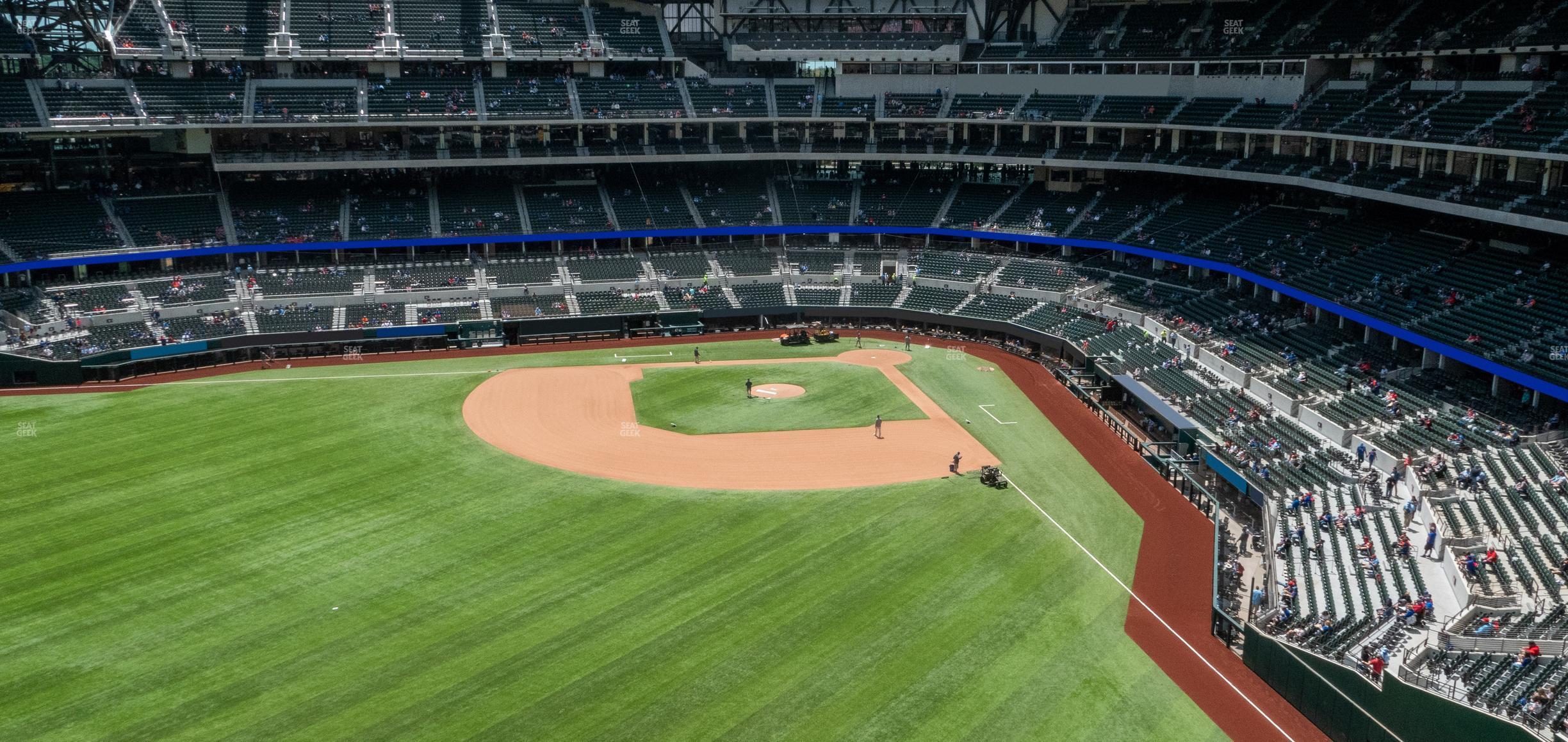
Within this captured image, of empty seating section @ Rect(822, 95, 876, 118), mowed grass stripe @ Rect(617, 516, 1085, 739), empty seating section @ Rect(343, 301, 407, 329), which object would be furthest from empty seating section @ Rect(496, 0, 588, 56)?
mowed grass stripe @ Rect(617, 516, 1085, 739)

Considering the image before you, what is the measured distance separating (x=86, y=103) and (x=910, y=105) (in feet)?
150

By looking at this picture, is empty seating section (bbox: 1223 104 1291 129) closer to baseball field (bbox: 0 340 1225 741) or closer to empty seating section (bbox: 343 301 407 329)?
baseball field (bbox: 0 340 1225 741)

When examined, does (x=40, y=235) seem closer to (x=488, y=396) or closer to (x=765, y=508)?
(x=488, y=396)

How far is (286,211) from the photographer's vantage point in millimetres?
62406

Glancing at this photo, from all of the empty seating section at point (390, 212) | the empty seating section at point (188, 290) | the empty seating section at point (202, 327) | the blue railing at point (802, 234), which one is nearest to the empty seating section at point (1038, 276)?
the blue railing at point (802, 234)

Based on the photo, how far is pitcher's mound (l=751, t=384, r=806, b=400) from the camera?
48.8 metres

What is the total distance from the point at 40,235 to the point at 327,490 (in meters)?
31.3

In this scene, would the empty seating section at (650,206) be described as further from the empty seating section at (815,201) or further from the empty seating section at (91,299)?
the empty seating section at (91,299)

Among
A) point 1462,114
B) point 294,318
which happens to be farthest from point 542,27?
point 1462,114

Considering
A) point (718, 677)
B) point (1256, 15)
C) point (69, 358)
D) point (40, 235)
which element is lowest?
point (718, 677)

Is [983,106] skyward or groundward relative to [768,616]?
skyward

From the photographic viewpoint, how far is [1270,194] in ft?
188

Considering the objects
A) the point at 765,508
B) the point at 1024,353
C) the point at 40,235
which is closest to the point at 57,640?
the point at 765,508

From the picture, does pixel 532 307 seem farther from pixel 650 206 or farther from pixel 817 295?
pixel 817 295
